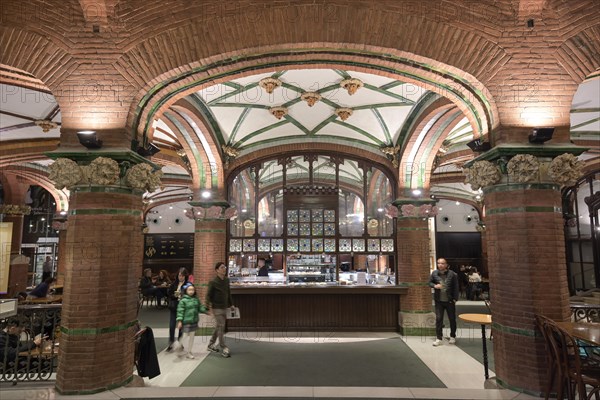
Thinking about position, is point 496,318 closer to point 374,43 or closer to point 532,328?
point 532,328

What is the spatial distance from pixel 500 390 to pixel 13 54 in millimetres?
6946

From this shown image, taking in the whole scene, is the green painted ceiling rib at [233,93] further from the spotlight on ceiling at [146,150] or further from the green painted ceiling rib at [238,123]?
the spotlight on ceiling at [146,150]

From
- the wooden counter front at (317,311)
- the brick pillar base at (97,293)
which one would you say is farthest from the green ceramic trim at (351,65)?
the wooden counter front at (317,311)

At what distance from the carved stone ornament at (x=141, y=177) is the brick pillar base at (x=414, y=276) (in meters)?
5.99

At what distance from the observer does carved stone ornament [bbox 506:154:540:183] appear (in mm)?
4391

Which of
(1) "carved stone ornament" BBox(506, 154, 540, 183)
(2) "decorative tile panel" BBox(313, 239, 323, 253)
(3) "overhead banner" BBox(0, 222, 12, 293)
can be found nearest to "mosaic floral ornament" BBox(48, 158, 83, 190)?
(1) "carved stone ornament" BBox(506, 154, 540, 183)

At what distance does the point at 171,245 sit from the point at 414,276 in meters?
14.8

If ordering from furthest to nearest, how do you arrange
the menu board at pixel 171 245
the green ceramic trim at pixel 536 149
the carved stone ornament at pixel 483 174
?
the menu board at pixel 171 245, the carved stone ornament at pixel 483 174, the green ceramic trim at pixel 536 149

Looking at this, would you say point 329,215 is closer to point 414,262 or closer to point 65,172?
point 414,262

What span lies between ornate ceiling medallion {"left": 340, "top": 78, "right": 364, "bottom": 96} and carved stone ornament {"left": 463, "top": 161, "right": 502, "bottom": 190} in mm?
2629

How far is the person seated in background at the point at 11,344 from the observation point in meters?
4.86

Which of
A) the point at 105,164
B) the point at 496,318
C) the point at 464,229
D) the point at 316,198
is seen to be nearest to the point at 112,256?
the point at 105,164

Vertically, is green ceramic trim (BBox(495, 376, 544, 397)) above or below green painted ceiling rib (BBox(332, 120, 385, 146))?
below

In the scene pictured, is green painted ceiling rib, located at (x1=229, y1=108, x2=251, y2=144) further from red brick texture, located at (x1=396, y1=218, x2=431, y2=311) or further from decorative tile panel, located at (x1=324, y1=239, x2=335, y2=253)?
red brick texture, located at (x1=396, y1=218, x2=431, y2=311)
